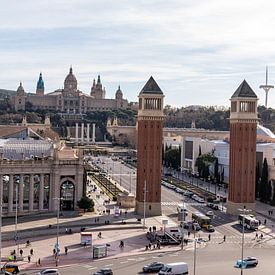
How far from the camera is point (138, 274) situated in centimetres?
5550

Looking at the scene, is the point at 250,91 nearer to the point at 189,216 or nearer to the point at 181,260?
the point at 189,216

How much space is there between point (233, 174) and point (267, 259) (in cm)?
3215

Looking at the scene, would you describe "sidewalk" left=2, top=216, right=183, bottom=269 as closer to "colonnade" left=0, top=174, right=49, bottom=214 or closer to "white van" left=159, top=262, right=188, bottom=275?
"white van" left=159, top=262, right=188, bottom=275

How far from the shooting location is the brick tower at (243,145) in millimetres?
93562

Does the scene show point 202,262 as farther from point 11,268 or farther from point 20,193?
point 20,193

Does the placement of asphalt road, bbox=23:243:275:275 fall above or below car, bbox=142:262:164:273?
below

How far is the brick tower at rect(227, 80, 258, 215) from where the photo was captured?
9356cm

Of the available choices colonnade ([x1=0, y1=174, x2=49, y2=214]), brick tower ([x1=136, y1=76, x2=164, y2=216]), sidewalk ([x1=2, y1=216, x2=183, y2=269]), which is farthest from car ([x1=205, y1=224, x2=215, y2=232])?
colonnade ([x1=0, y1=174, x2=49, y2=214])

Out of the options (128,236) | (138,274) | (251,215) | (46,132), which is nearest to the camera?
(138,274)

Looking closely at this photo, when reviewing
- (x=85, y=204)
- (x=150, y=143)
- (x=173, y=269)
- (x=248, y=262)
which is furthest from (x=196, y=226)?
(x=173, y=269)

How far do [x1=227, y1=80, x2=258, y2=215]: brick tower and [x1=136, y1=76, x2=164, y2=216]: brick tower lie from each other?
39.2ft

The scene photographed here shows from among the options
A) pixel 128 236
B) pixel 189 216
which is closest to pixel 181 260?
pixel 128 236

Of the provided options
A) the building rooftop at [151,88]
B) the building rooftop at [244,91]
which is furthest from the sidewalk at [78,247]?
the building rooftop at [244,91]

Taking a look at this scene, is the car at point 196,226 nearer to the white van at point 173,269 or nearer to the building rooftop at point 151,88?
the building rooftop at point 151,88
